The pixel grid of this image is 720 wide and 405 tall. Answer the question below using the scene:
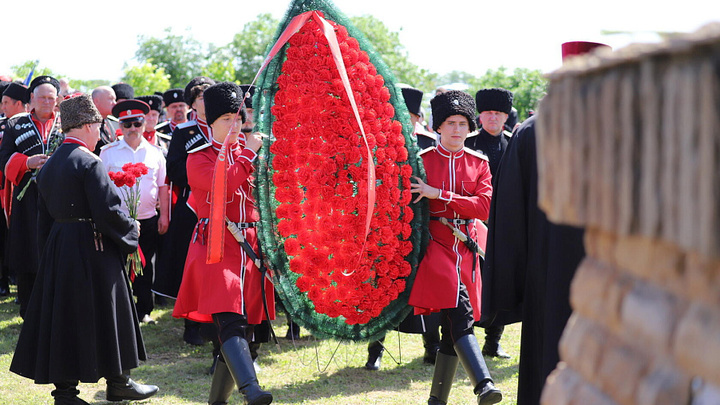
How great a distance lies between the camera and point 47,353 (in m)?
4.89

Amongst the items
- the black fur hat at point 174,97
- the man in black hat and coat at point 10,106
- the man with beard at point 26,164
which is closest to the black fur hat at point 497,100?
the man with beard at point 26,164

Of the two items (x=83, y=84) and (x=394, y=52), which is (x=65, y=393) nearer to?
(x=83, y=84)

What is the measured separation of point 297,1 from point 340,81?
2.07 feet

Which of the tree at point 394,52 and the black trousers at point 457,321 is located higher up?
the tree at point 394,52

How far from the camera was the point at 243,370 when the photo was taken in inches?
179

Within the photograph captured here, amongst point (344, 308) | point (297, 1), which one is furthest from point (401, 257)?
point (297, 1)

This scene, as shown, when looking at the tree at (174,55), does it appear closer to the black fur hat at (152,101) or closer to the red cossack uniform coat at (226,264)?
the black fur hat at (152,101)

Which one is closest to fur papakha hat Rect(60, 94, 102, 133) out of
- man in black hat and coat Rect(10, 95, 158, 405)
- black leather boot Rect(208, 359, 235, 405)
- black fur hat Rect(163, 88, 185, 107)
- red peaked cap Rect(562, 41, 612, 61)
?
man in black hat and coat Rect(10, 95, 158, 405)

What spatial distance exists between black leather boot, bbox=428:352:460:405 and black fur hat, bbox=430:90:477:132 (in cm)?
158

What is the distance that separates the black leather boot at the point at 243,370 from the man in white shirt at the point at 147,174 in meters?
2.99

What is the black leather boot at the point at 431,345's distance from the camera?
6516 millimetres

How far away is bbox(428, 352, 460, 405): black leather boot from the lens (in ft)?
16.2

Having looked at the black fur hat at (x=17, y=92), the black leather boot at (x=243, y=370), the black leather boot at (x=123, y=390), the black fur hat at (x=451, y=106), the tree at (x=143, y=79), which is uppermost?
the tree at (x=143, y=79)

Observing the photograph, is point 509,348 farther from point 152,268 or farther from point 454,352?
point 152,268
